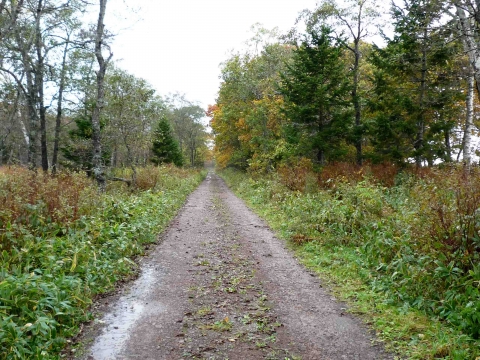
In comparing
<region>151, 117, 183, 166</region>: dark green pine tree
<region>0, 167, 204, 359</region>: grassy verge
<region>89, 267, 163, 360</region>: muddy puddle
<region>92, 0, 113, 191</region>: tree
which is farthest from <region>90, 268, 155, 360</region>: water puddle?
<region>151, 117, 183, 166</region>: dark green pine tree

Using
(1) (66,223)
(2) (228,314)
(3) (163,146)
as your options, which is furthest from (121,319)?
(3) (163,146)

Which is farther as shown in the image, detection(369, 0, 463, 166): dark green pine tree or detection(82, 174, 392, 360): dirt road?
detection(369, 0, 463, 166): dark green pine tree

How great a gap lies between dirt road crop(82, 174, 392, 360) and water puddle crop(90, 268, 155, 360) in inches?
0.5

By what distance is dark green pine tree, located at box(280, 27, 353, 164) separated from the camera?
14562 millimetres

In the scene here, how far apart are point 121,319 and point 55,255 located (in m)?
1.72

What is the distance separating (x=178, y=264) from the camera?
6.70 meters

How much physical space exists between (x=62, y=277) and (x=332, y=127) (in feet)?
41.6

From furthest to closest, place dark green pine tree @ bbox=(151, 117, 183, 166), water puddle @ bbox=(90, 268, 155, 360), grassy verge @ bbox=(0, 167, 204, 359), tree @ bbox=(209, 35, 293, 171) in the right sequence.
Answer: dark green pine tree @ bbox=(151, 117, 183, 166), tree @ bbox=(209, 35, 293, 171), water puddle @ bbox=(90, 268, 155, 360), grassy verge @ bbox=(0, 167, 204, 359)

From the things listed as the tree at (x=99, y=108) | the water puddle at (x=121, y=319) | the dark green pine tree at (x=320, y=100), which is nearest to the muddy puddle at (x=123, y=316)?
the water puddle at (x=121, y=319)

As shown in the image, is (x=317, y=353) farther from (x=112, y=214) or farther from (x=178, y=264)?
(x=112, y=214)

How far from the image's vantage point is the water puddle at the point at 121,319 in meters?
3.66

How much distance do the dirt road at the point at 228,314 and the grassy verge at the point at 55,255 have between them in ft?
1.60

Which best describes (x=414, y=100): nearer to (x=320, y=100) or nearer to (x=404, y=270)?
(x=320, y=100)

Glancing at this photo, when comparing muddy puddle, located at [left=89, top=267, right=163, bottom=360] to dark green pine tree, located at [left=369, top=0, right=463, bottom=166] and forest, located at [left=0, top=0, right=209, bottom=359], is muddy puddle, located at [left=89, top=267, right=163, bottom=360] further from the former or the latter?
dark green pine tree, located at [left=369, top=0, right=463, bottom=166]
